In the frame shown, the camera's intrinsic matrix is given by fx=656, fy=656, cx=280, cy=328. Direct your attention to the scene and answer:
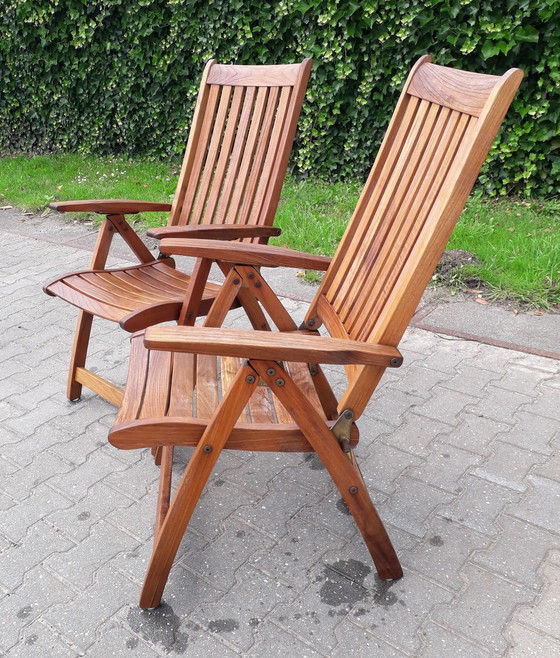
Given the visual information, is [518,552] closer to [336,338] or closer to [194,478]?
[336,338]

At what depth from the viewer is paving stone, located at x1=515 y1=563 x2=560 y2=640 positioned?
74.3 inches

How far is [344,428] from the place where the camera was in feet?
6.36

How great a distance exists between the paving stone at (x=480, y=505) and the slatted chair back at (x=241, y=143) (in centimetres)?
142

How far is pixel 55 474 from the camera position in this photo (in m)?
2.62

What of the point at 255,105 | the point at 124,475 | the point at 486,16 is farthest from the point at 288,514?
the point at 486,16

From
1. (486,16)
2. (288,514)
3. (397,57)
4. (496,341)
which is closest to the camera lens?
(288,514)

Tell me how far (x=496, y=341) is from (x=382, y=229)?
1584 mm

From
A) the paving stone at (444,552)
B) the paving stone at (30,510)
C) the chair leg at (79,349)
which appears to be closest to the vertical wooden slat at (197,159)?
the chair leg at (79,349)

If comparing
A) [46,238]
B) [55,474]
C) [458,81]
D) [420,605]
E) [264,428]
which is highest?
[458,81]

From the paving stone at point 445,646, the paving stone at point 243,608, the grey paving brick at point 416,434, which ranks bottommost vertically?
the paving stone at point 243,608

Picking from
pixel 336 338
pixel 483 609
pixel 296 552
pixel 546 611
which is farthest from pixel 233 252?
pixel 546 611

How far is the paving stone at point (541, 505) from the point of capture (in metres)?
2.30

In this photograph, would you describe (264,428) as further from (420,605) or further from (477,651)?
(477,651)

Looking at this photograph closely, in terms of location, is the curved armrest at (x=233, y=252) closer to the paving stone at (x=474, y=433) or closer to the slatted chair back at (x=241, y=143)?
the slatted chair back at (x=241, y=143)
